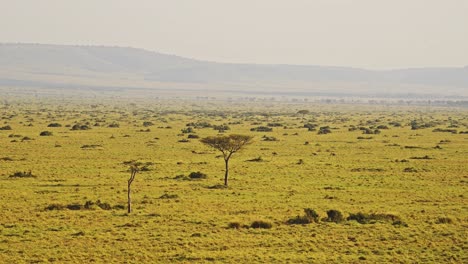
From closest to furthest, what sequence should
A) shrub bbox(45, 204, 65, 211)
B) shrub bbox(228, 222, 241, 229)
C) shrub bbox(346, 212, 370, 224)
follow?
1. shrub bbox(228, 222, 241, 229)
2. shrub bbox(346, 212, 370, 224)
3. shrub bbox(45, 204, 65, 211)

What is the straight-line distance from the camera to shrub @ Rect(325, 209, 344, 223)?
991 inches

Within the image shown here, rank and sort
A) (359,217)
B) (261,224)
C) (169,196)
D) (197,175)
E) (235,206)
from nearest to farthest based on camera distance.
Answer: (261,224) → (359,217) → (235,206) → (169,196) → (197,175)

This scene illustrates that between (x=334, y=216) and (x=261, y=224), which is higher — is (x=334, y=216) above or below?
above

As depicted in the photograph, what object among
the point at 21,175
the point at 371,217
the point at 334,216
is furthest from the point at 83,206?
the point at 371,217

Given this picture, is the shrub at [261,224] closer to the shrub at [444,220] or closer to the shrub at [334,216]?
the shrub at [334,216]

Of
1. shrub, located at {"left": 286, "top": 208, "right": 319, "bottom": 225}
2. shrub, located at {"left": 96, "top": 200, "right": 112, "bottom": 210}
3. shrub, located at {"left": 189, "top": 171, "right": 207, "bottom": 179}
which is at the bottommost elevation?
shrub, located at {"left": 189, "top": 171, "right": 207, "bottom": 179}

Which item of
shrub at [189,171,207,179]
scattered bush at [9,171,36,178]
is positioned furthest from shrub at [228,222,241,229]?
scattered bush at [9,171,36,178]

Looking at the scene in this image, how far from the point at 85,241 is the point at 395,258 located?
10.2 metres

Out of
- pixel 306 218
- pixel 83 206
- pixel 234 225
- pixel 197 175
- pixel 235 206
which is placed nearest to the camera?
pixel 234 225

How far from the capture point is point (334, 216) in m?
25.3

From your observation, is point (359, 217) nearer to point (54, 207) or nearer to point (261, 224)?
point (261, 224)

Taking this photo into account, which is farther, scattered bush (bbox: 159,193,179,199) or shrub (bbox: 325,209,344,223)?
scattered bush (bbox: 159,193,179,199)

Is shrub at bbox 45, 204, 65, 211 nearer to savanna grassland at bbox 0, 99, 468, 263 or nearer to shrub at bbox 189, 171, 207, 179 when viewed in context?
savanna grassland at bbox 0, 99, 468, 263

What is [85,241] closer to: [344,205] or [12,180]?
[344,205]
